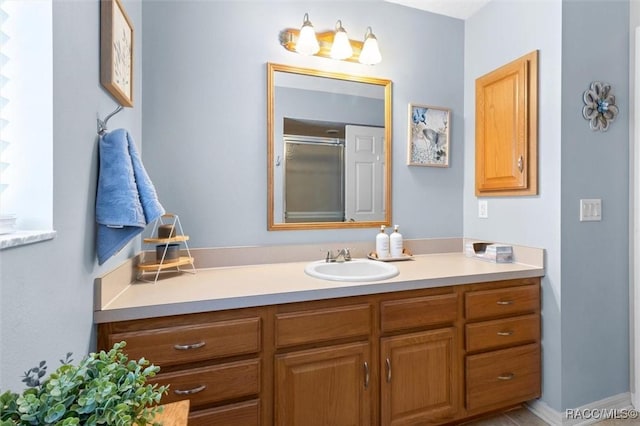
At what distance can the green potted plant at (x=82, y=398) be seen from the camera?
48 cm

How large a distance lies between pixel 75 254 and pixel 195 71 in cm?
119

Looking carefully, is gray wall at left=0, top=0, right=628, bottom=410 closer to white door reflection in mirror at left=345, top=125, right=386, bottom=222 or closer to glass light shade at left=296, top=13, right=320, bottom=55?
glass light shade at left=296, top=13, right=320, bottom=55

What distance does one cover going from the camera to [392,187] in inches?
84.4

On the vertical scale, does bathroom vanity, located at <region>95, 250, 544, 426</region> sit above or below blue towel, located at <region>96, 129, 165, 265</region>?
below

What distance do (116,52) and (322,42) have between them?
3.79 ft

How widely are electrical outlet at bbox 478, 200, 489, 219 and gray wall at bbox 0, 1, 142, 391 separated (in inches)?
83.8

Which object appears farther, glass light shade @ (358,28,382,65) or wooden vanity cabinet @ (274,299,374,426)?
glass light shade @ (358,28,382,65)

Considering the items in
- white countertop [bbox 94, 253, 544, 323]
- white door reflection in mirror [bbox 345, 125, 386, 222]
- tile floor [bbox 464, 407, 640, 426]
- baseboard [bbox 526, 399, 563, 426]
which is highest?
white door reflection in mirror [bbox 345, 125, 386, 222]

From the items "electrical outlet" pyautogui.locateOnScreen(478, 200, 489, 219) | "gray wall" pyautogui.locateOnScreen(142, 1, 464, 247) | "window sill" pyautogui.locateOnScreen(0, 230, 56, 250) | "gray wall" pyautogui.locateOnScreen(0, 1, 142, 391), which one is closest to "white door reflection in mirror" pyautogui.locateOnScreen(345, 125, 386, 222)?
"gray wall" pyautogui.locateOnScreen(142, 1, 464, 247)

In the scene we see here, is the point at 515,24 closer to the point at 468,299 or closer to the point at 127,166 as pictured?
the point at 468,299

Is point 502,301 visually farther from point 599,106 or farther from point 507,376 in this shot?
point 599,106

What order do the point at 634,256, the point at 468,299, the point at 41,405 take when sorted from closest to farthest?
1. the point at 41,405
2. the point at 468,299
3. the point at 634,256

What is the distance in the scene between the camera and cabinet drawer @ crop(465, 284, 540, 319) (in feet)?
5.29

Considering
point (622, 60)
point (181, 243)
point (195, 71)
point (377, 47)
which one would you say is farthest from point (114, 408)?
point (622, 60)
